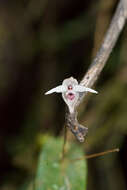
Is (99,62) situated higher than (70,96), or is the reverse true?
(99,62)

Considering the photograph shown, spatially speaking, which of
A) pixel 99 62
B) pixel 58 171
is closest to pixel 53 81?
pixel 58 171

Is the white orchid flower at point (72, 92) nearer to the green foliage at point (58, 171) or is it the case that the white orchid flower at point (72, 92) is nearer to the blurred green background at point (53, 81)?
the green foliage at point (58, 171)

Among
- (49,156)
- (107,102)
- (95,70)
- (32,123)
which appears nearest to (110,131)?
(107,102)

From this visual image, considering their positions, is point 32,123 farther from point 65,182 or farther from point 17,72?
point 65,182

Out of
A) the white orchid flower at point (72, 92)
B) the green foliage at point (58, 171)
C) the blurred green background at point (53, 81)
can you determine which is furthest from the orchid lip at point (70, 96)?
the blurred green background at point (53, 81)

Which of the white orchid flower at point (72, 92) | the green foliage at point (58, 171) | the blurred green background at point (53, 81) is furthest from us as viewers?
the blurred green background at point (53, 81)

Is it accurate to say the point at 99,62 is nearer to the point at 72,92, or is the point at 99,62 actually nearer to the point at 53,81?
the point at 72,92
